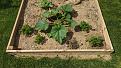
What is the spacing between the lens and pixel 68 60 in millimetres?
7617

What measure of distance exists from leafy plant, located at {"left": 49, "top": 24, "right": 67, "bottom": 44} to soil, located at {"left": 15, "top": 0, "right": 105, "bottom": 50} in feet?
0.89

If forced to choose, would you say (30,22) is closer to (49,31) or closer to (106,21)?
(49,31)

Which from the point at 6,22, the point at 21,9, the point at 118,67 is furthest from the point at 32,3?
the point at 118,67

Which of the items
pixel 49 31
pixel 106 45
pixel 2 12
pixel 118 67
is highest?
pixel 2 12

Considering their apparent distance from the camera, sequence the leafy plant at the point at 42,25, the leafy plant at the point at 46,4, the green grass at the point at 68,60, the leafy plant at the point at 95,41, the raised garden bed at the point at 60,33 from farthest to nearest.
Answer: the leafy plant at the point at 46,4, the leafy plant at the point at 42,25, the leafy plant at the point at 95,41, the raised garden bed at the point at 60,33, the green grass at the point at 68,60

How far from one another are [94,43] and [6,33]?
3411 mm

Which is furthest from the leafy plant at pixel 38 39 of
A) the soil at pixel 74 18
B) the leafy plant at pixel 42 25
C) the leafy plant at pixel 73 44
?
the leafy plant at pixel 73 44

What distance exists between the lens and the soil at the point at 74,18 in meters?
8.12

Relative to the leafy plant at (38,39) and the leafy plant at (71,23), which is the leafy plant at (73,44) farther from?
the leafy plant at (38,39)

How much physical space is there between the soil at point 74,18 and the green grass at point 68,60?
18.1 inches

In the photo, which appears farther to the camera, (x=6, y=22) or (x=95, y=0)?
(x=95, y=0)

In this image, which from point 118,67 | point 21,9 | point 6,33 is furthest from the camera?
point 21,9

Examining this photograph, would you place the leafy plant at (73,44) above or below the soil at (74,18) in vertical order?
below

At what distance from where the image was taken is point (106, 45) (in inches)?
320
